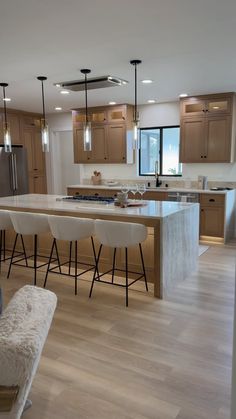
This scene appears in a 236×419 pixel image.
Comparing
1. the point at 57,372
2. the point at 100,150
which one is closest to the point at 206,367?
the point at 57,372

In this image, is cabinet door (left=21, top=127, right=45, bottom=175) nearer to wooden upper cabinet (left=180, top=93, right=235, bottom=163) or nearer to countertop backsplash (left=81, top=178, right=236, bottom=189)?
countertop backsplash (left=81, top=178, right=236, bottom=189)

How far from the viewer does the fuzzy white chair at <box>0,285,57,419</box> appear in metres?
1.44

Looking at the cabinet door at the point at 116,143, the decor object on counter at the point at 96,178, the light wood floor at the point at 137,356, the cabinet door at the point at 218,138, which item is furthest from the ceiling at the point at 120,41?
the decor object on counter at the point at 96,178

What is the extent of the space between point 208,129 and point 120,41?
10.3ft

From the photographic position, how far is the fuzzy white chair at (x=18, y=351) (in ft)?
4.72

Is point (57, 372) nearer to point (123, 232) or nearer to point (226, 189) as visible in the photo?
point (123, 232)

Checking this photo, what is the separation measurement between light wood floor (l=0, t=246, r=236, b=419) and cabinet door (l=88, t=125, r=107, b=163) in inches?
148

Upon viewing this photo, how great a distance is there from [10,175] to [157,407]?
567cm

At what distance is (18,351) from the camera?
1440 mm

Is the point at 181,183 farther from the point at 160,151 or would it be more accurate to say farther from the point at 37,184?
the point at 37,184

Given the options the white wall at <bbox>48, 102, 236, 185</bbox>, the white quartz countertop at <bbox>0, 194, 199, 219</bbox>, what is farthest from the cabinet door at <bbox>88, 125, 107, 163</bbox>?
the white quartz countertop at <bbox>0, 194, 199, 219</bbox>

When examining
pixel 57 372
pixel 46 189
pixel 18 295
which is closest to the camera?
pixel 18 295

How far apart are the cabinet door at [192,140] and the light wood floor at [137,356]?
9.41 ft

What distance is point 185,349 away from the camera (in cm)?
258
